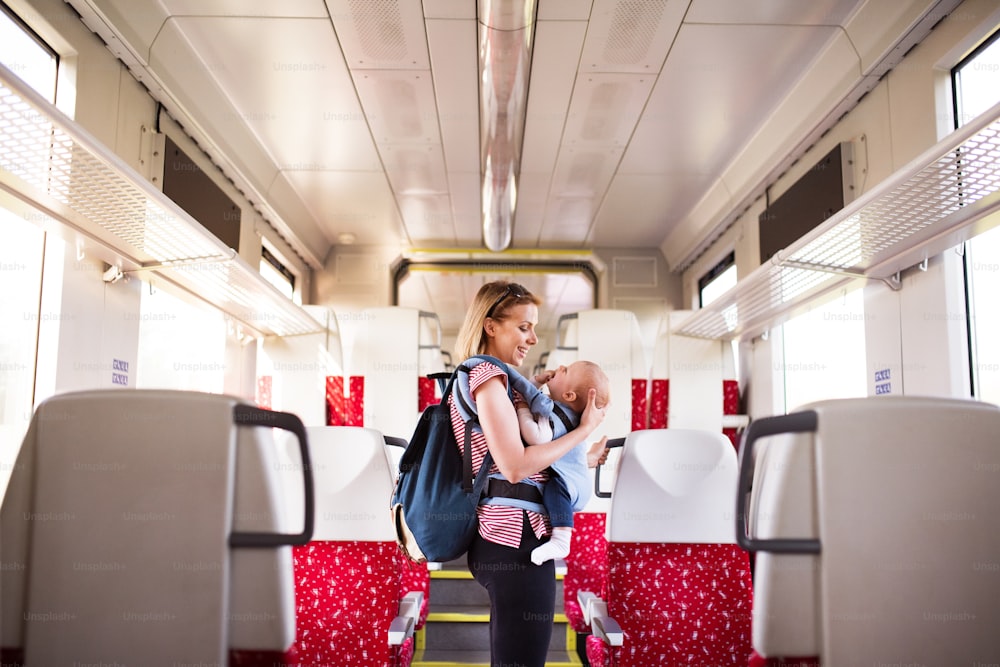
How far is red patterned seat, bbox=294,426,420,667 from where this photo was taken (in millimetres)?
2945

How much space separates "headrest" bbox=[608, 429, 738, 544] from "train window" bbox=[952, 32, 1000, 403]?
1.49 m

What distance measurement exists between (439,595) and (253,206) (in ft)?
12.5

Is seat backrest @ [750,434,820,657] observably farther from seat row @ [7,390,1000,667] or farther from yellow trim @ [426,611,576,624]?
yellow trim @ [426,611,576,624]

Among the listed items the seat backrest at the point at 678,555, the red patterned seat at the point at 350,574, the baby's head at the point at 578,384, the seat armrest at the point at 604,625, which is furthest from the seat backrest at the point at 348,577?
the baby's head at the point at 578,384

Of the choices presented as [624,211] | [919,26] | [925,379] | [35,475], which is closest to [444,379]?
[35,475]

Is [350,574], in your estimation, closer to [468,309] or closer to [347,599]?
[347,599]

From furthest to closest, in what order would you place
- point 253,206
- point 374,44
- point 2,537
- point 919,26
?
point 253,206
point 374,44
point 919,26
point 2,537

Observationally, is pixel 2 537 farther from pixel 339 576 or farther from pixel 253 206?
pixel 253 206

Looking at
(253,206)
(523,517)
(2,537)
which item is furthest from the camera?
(253,206)

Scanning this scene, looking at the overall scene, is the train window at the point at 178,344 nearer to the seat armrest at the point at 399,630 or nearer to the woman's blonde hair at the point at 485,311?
the seat armrest at the point at 399,630

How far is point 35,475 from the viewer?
1.48m

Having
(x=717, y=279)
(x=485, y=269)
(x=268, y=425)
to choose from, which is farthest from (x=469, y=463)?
(x=485, y=269)

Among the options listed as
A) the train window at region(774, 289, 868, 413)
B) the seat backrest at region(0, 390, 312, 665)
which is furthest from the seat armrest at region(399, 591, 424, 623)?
the train window at region(774, 289, 868, 413)

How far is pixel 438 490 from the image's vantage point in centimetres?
183
